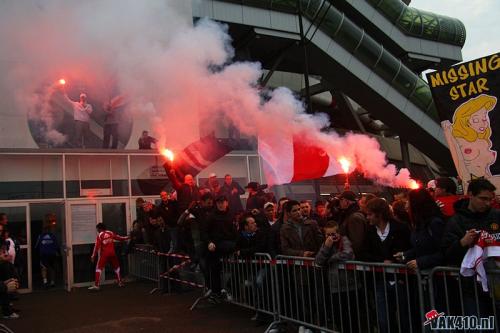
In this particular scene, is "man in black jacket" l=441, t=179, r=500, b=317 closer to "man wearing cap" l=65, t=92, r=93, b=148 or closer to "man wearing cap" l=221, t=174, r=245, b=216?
"man wearing cap" l=221, t=174, r=245, b=216

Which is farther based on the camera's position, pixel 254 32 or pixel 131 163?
pixel 254 32

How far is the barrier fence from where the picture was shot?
3.98 metres

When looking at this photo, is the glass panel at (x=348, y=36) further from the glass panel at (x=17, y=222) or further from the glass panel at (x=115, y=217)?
the glass panel at (x=17, y=222)

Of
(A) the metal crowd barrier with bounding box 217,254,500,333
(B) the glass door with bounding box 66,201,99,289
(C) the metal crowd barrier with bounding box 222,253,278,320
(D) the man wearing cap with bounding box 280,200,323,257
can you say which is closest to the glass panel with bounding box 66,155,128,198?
(B) the glass door with bounding box 66,201,99,289

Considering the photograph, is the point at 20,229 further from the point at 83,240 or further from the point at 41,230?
the point at 83,240

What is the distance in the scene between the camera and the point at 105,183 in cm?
1297

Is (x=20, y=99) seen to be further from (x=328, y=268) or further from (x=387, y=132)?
(x=387, y=132)

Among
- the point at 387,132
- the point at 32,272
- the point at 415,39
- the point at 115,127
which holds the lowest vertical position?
the point at 32,272

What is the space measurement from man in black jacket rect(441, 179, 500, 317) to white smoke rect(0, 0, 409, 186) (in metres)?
5.63

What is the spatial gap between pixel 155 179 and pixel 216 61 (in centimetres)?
432

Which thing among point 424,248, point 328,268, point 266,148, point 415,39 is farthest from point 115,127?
point 415,39

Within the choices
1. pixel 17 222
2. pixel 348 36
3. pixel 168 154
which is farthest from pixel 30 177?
pixel 348 36

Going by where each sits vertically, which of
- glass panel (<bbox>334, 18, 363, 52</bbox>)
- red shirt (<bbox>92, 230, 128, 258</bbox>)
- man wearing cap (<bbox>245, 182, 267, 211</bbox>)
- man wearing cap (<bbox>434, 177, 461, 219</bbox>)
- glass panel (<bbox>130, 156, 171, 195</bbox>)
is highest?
glass panel (<bbox>334, 18, 363, 52</bbox>)

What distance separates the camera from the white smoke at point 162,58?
10.2 meters
